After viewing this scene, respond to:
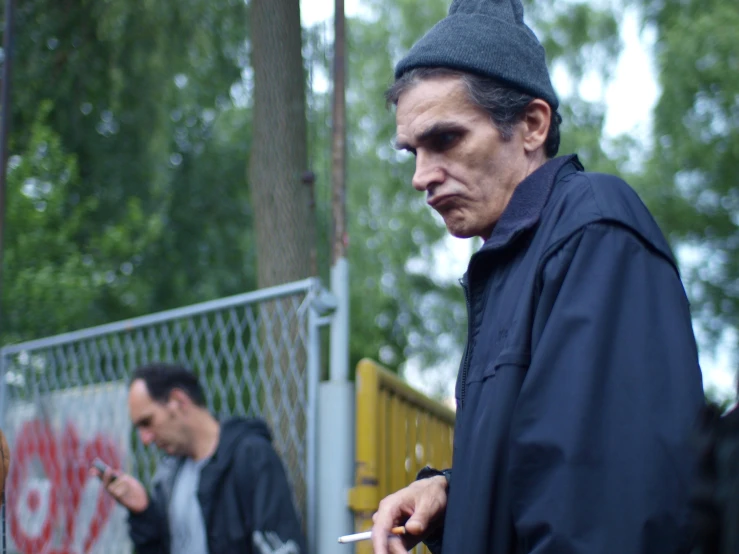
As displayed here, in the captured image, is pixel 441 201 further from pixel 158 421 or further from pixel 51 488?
pixel 51 488

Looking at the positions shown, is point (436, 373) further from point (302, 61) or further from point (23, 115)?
point (302, 61)

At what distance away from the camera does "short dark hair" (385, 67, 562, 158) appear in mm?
1855

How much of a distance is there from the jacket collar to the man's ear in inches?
3.6

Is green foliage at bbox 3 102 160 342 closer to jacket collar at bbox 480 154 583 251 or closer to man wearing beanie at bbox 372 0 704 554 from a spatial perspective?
man wearing beanie at bbox 372 0 704 554

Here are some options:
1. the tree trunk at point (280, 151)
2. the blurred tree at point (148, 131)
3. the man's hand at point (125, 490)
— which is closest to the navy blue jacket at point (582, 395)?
the man's hand at point (125, 490)

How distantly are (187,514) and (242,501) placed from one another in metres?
0.41

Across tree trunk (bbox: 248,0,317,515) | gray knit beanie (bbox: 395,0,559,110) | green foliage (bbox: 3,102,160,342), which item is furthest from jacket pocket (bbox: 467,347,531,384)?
green foliage (bbox: 3,102,160,342)

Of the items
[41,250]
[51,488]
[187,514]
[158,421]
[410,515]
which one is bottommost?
[51,488]

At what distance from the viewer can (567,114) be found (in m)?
17.0

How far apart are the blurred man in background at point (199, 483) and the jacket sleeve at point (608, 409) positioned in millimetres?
2486

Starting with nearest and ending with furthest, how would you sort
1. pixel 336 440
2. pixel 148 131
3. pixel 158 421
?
pixel 336 440 < pixel 158 421 < pixel 148 131

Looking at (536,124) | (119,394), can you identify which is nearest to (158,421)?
(119,394)

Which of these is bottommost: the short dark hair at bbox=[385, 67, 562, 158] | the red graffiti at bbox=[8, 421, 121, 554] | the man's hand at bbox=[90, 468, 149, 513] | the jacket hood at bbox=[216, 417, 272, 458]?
the red graffiti at bbox=[8, 421, 121, 554]

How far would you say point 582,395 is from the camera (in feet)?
4.67
